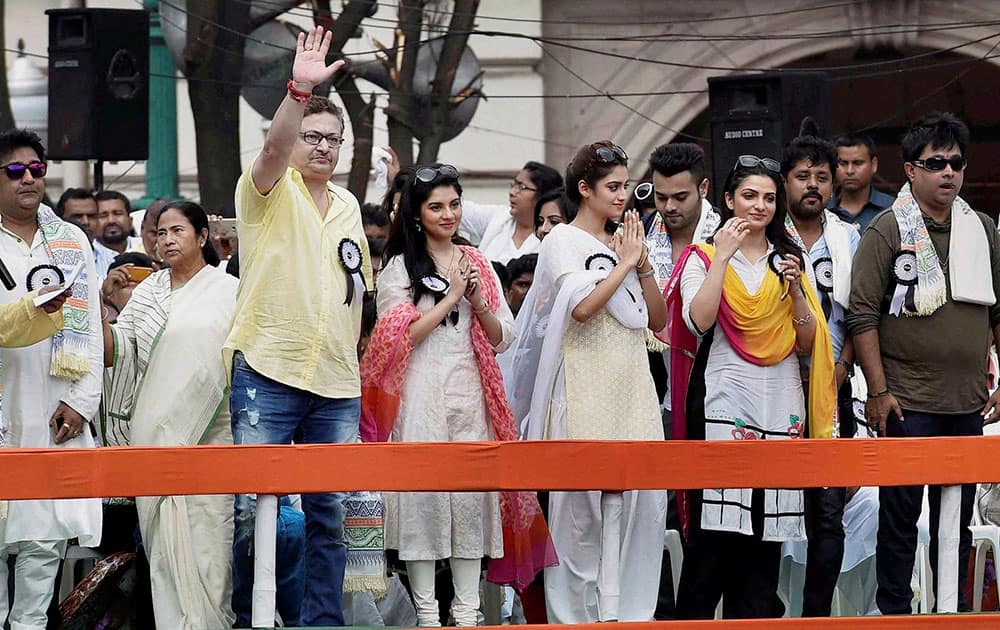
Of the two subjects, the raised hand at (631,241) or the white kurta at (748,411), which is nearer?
the white kurta at (748,411)

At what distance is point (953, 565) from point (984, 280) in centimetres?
160

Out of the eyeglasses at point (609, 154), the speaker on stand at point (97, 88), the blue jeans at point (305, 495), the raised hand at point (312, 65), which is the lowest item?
the blue jeans at point (305, 495)

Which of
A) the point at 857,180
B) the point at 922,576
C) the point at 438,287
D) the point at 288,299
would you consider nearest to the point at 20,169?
the point at 288,299

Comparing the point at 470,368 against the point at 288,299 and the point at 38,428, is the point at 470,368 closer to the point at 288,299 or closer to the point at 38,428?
the point at 288,299

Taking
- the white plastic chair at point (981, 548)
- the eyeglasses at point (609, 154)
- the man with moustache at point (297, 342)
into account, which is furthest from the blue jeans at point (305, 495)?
the white plastic chair at point (981, 548)

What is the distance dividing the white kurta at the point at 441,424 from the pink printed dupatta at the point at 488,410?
4cm

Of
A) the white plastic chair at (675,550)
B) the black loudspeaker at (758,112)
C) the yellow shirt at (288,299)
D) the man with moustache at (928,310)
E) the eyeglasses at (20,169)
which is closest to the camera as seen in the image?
the yellow shirt at (288,299)

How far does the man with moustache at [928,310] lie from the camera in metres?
6.87

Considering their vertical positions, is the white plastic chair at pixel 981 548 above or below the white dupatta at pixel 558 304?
below

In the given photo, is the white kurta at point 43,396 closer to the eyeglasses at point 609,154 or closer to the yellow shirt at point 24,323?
the yellow shirt at point 24,323

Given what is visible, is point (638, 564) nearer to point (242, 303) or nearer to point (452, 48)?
point (242, 303)

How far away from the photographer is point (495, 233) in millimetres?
9406

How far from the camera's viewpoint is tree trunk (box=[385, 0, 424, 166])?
1305 centimetres

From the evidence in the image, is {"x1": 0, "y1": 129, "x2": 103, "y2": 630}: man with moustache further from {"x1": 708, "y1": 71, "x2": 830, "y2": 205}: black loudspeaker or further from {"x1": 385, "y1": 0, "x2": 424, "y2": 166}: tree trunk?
{"x1": 385, "y1": 0, "x2": 424, "y2": 166}: tree trunk
